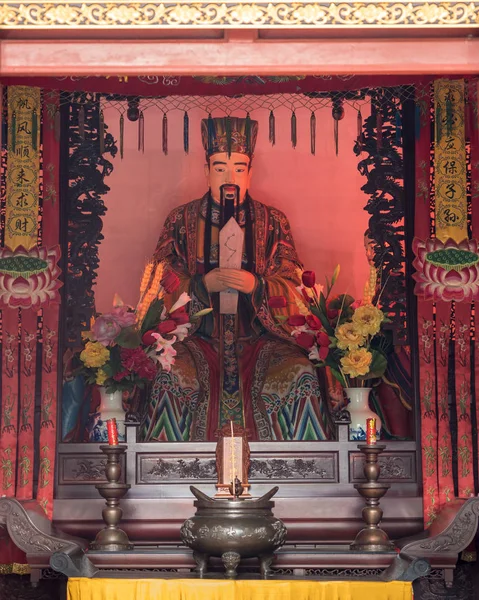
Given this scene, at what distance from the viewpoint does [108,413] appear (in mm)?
6129

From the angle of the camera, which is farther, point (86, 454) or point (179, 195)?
point (179, 195)

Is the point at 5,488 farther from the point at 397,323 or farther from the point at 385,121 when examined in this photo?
the point at 385,121

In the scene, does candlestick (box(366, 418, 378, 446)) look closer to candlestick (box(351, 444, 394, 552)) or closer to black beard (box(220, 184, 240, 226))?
candlestick (box(351, 444, 394, 552))

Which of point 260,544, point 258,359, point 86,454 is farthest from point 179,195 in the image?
point 260,544

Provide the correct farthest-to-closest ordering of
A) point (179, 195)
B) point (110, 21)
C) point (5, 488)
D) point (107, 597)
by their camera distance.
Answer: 1. point (179, 195)
2. point (5, 488)
3. point (107, 597)
4. point (110, 21)

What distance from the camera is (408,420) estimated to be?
6352 millimetres

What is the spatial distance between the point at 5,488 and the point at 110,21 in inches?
97.9

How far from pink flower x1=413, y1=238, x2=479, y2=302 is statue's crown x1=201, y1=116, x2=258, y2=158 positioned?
131 cm

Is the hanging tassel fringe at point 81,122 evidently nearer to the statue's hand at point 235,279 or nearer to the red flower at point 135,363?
the statue's hand at point 235,279

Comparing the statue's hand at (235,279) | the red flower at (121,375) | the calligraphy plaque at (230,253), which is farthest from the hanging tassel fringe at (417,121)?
the red flower at (121,375)

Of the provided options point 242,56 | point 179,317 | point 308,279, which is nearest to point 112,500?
point 179,317

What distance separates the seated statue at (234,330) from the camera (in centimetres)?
632

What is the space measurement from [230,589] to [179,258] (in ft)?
7.69

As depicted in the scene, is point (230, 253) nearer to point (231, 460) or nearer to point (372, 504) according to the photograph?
point (231, 460)
